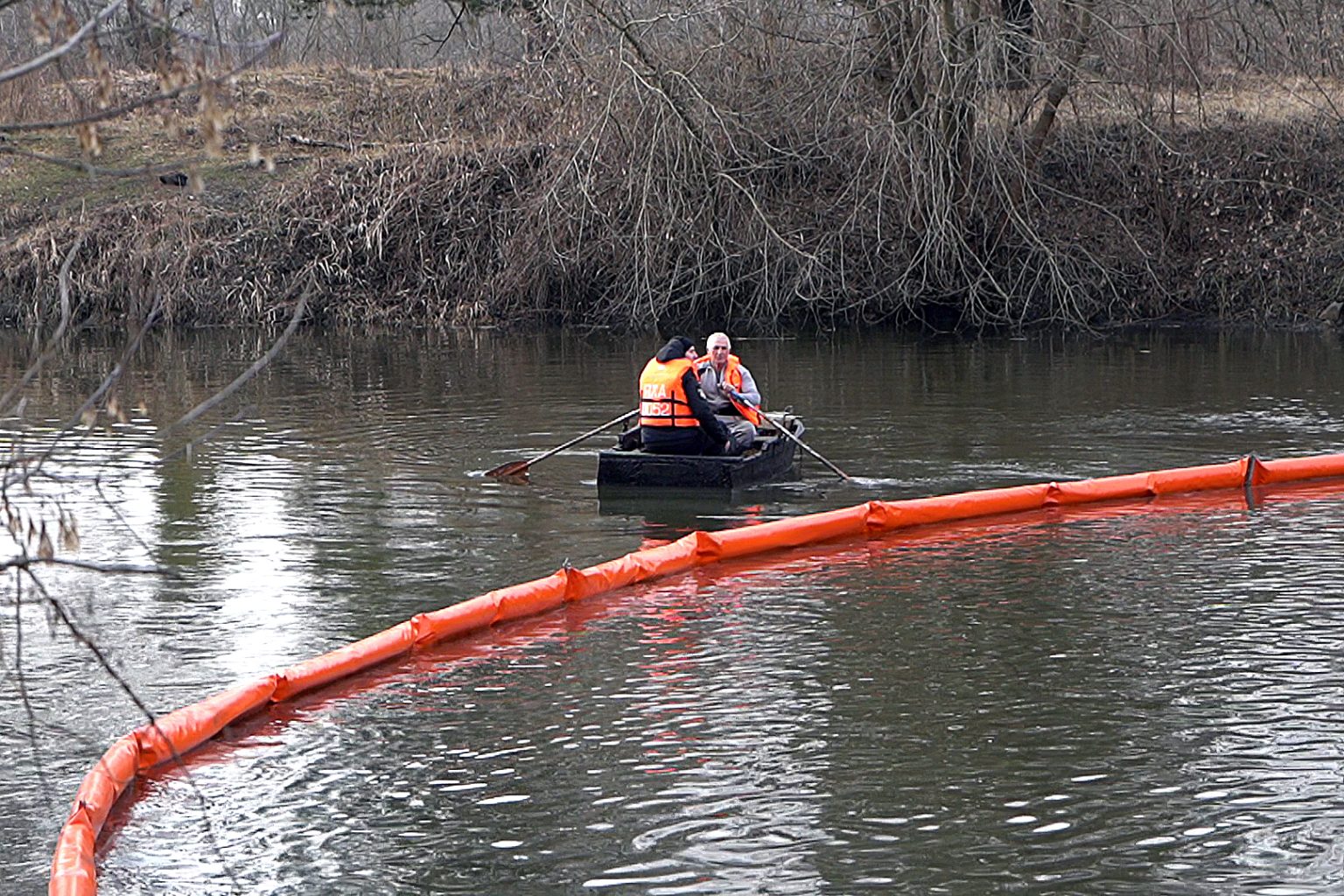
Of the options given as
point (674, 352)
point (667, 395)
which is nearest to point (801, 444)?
point (667, 395)

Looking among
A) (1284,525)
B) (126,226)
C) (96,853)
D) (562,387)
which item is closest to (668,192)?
(562,387)

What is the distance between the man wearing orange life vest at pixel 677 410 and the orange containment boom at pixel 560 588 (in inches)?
64.3

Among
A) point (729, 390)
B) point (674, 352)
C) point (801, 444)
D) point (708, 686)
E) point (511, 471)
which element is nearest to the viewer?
point (708, 686)

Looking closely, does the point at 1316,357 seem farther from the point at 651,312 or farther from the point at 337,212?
the point at 337,212

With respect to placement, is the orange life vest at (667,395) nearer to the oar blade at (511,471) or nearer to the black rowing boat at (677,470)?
the black rowing boat at (677,470)

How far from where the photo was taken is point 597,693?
343 inches

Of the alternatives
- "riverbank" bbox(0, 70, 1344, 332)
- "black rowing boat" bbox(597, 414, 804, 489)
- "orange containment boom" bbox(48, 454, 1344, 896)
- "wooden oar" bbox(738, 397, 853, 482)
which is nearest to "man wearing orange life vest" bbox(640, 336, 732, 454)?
"black rowing boat" bbox(597, 414, 804, 489)

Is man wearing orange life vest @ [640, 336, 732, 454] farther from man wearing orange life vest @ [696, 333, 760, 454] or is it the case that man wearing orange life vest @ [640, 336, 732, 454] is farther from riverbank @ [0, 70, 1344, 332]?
riverbank @ [0, 70, 1344, 332]

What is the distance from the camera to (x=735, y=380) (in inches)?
603

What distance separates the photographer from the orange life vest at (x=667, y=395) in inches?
551

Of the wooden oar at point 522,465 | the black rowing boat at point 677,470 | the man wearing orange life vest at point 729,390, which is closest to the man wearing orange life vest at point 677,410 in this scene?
the black rowing boat at point 677,470

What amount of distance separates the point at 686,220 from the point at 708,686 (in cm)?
1812

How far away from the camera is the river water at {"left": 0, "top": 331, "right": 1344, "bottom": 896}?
261 inches

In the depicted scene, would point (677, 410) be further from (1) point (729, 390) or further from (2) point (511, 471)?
(2) point (511, 471)
